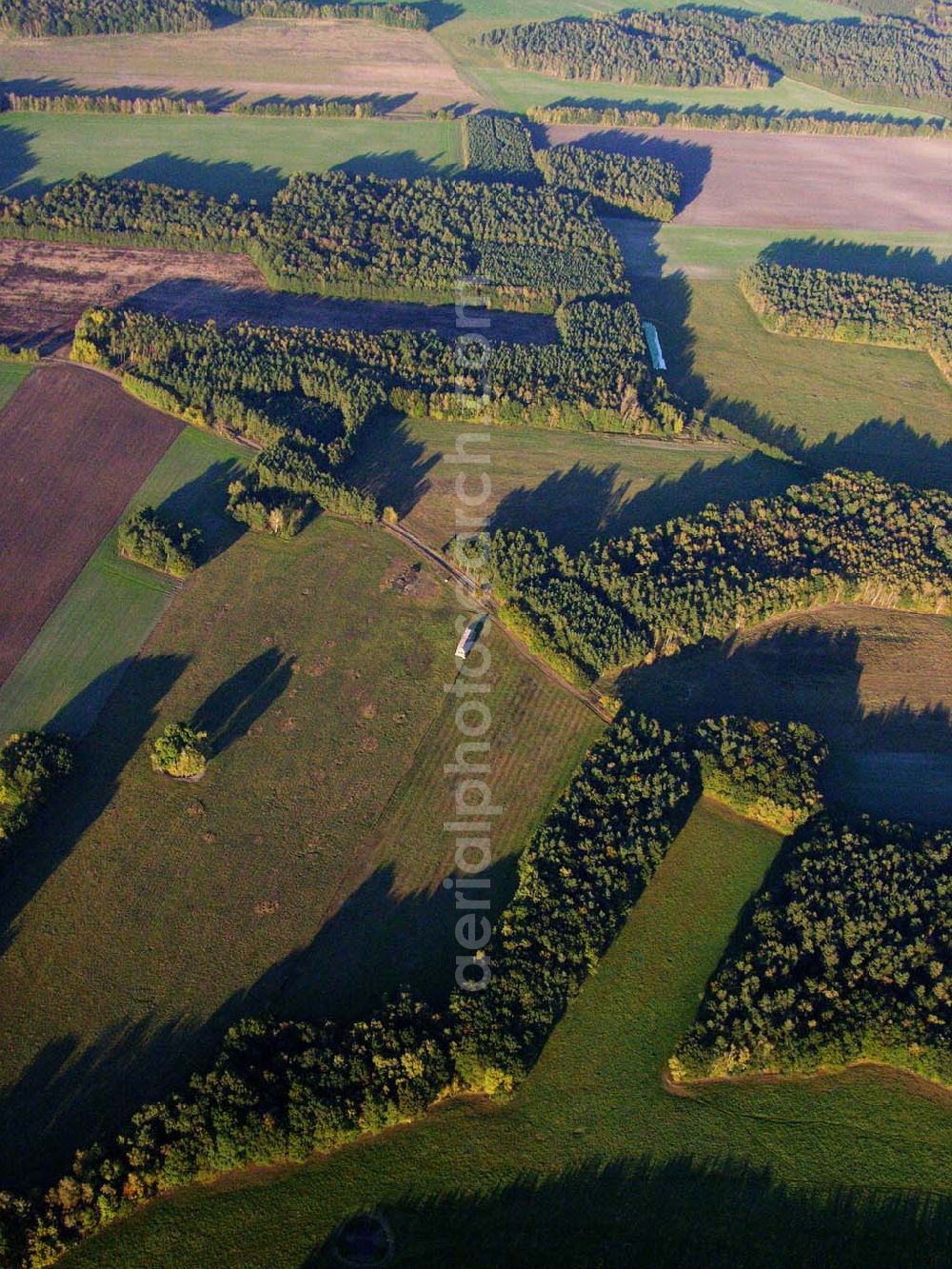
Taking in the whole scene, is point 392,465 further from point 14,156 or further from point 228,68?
point 228,68

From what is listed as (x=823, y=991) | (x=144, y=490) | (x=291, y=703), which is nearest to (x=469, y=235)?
(x=144, y=490)

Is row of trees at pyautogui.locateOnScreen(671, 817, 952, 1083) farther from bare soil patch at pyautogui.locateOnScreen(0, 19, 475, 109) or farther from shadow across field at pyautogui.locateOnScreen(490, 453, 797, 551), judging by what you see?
bare soil patch at pyautogui.locateOnScreen(0, 19, 475, 109)

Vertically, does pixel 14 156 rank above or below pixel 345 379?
above

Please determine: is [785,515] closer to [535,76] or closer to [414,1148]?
[414,1148]

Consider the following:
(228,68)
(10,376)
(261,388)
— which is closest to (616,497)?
(261,388)

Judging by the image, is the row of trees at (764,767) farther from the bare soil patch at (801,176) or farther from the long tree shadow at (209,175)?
the long tree shadow at (209,175)

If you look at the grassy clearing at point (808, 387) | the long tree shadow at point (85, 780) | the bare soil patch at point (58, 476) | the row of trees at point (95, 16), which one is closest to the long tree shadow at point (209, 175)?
the bare soil patch at point (58, 476)
